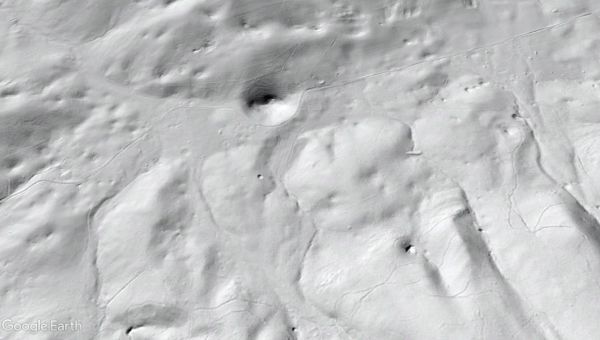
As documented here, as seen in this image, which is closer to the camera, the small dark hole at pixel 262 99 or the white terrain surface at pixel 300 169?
the white terrain surface at pixel 300 169

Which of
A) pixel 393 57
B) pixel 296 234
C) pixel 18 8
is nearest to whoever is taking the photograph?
pixel 296 234

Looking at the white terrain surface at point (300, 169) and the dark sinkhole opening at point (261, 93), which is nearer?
the white terrain surface at point (300, 169)

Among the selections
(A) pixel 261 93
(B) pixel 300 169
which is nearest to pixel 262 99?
(A) pixel 261 93

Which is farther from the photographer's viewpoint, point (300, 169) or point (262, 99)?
point (262, 99)

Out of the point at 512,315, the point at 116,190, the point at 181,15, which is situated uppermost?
the point at 181,15

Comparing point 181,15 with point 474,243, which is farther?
point 181,15

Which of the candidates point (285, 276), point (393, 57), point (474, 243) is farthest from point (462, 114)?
point (285, 276)

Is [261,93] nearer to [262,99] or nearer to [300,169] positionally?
[262,99]

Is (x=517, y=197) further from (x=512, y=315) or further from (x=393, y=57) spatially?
(x=393, y=57)
